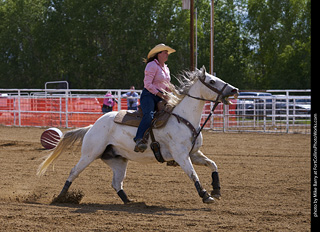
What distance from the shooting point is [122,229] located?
18.2 feet

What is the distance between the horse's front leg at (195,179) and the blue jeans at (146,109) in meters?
0.67

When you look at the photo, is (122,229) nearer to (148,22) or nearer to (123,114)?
(123,114)

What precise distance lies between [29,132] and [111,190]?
1217 cm

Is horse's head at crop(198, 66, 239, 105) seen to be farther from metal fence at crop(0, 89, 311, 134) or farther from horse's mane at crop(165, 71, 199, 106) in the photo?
metal fence at crop(0, 89, 311, 134)

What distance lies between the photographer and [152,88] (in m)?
7.39

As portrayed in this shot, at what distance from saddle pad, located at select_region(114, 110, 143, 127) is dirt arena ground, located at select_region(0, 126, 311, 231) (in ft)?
3.82

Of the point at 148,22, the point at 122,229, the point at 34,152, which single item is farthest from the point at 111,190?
the point at 148,22

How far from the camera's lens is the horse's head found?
7.22m

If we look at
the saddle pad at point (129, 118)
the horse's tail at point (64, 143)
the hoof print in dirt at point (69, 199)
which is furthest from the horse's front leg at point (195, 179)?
the horse's tail at point (64, 143)

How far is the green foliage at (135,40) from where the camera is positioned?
47.1 m

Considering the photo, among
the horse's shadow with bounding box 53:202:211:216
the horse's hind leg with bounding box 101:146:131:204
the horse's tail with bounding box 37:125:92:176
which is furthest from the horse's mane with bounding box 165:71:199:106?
the horse's shadow with bounding box 53:202:211:216

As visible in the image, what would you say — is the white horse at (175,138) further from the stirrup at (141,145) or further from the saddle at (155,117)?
the stirrup at (141,145)

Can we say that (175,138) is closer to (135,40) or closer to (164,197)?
(164,197)

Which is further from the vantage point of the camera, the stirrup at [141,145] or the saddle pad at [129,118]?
the saddle pad at [129,118]
